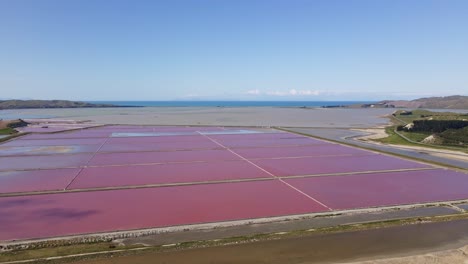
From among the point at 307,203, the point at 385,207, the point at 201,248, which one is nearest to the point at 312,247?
the point at 201,248

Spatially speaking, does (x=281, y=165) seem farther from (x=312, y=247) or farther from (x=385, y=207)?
(x=312, y=247)

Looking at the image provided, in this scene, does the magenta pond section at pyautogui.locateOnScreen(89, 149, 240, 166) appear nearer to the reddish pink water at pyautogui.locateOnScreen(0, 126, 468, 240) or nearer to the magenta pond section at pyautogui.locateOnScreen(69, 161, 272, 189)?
the reddish pink water at pyautogui.locateOnScreen(0, 126, 468, 240)

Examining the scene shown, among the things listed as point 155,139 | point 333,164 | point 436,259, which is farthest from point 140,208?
point 155,139

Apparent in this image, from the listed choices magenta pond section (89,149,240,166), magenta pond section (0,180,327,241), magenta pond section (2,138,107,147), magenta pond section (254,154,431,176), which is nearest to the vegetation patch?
magenta pond section (254,154,431,176)

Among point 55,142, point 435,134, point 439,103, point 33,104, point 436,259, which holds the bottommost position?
point 436,259

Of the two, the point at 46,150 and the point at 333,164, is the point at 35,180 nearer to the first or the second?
the point at 46,150

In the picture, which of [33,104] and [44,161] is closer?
[44,161]
